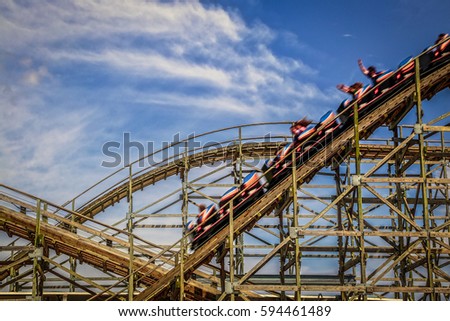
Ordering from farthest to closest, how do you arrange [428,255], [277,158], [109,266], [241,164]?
[241,164], [109,266], [277,158], [428,255]

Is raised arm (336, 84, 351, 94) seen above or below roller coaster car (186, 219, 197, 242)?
above

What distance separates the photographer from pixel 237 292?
50.3ft

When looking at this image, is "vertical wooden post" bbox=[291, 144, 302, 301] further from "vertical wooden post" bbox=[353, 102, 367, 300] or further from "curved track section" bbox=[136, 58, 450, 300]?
"vertical wooden post" bbox=[353, 102, 367, 300]

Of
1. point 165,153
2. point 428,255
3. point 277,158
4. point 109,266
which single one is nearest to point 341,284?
point 428,255

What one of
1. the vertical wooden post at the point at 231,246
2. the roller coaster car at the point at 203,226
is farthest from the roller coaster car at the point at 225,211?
the vertical wooden post at the point at 231,246

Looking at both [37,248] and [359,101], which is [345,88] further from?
[37,248]

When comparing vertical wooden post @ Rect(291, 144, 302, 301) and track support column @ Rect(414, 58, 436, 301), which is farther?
vertical wooden post @ Rect(291, 144, 302, 301)

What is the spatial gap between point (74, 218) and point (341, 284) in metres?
11.0

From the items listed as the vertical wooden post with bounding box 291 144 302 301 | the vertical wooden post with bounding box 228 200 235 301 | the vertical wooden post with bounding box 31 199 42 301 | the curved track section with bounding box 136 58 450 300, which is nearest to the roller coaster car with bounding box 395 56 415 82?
the curved track section with bounding box 136 58 450 300

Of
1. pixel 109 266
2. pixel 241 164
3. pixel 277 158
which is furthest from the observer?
pixel 241 164

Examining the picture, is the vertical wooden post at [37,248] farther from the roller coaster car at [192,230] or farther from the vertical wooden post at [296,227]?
the vertical wooden post at [296,227]
